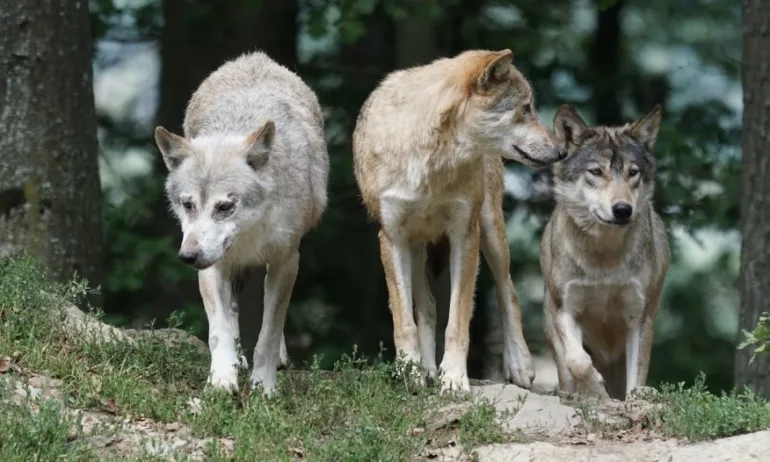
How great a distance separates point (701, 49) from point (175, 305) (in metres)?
6.85

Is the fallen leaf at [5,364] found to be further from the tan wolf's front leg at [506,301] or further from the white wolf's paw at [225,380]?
the tan wolf's front leg at [506,301]

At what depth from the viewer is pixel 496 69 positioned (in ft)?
27.6

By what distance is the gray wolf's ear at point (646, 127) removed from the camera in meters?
9.41

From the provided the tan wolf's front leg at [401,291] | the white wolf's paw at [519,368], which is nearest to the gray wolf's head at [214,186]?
the tan wolf's front leg at [401,291]

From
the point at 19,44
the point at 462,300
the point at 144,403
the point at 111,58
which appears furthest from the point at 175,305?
the point at 144,403

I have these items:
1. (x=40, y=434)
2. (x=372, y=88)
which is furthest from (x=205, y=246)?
(x=372, y=88)

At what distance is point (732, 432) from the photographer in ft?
22.8

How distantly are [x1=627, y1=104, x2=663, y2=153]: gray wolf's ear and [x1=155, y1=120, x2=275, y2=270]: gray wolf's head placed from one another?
3.01m

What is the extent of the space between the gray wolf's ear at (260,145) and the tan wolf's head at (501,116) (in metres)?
1.33

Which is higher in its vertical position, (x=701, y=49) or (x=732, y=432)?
(x=701, y=49)

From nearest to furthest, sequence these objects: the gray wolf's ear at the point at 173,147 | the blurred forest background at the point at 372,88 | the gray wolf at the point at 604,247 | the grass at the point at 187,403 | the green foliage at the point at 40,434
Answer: the green foliage at the point at 40,434, the grass at the point at 187,403, the gray wolf's ear at the point at 173,147, the gray wolf at the point at 604,247, the blurred forest background at the point at 372,88

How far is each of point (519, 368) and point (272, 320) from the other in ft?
7.60

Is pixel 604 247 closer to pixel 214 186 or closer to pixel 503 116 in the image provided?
pixel 503 116

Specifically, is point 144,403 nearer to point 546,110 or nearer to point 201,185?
point 201,185
